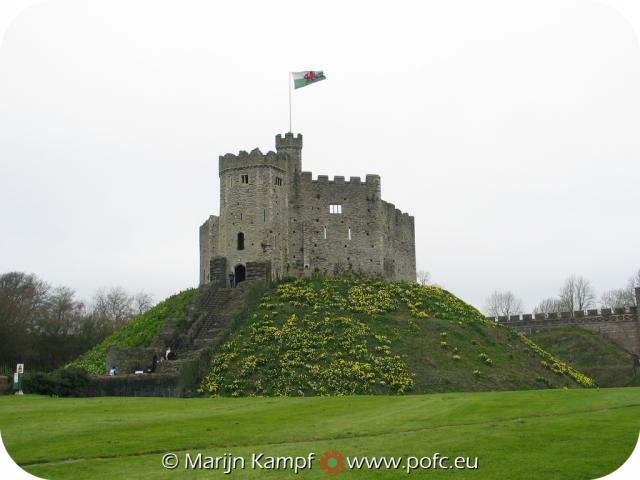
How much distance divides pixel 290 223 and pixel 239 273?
4944mm

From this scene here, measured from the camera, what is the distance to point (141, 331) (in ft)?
162

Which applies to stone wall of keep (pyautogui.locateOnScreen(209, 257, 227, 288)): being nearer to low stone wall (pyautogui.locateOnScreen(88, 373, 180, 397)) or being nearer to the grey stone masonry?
low stone wall (pyautogui.locateOnScreen(88, 373, 180, 397))

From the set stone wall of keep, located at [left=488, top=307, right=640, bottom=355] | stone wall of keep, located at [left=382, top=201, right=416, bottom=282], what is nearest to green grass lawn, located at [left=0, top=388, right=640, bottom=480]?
stone wall of keep, located at [left=382, top=201, right=416, bottom=282]

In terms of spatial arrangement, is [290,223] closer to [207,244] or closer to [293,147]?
[293,147]

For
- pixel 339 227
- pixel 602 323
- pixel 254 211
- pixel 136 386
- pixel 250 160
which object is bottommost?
pixel 136 386

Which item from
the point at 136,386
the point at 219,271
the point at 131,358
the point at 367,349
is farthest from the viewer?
the point at 219,271

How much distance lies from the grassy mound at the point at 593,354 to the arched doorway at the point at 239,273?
27.5 m

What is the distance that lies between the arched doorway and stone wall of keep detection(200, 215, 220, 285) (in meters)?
4.06

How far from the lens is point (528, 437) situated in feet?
60.6

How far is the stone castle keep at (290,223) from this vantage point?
49844 mm

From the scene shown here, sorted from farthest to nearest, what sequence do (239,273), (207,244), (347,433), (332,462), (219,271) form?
(207,244)
(239,273)
(219,271)
(347,433)
(332,462)

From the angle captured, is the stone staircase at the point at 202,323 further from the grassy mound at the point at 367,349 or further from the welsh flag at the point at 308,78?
the welsh flag at the point at 308,78

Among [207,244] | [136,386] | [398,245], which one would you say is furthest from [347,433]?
[398,245]

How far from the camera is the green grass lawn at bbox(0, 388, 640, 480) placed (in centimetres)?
1620
